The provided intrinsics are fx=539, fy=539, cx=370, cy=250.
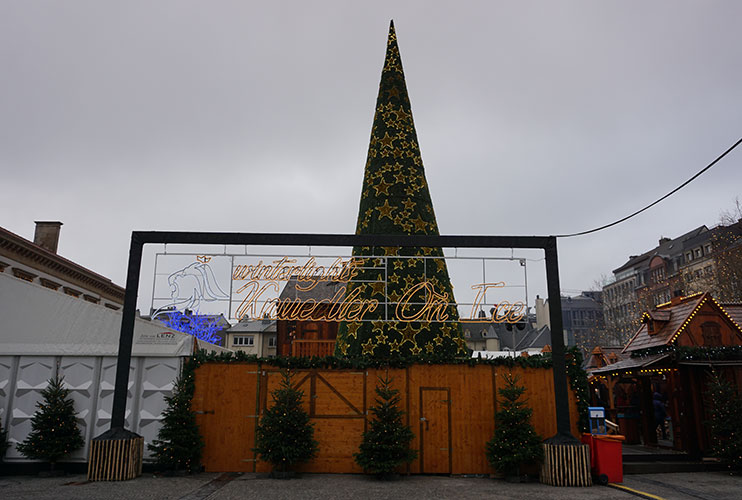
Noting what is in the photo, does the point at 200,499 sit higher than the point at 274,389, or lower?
lower

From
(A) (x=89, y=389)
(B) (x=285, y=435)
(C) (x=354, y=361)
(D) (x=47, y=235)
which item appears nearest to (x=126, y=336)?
(A) (x=89, y=389)

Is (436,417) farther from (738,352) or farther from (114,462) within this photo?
(738,352)

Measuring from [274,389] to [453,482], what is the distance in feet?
14.9

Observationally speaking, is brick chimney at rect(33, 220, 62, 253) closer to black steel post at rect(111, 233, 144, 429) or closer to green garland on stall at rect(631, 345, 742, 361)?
black steel post at rect(111, 233, 144, 429)

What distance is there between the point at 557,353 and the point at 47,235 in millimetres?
25029

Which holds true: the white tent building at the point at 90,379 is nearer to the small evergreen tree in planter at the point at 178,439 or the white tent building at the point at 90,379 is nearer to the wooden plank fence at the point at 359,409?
the small evergreen tree in planter at the point at 178,439

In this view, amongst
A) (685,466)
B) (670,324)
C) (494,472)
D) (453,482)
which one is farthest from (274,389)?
(670,324)

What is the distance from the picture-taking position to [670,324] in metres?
15.9

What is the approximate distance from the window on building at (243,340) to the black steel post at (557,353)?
5249 cm

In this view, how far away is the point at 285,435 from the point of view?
11.6 meters

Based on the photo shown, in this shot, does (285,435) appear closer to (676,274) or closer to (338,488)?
(338,488)

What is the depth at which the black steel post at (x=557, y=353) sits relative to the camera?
37.4 feet

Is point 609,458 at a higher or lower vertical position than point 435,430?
lower

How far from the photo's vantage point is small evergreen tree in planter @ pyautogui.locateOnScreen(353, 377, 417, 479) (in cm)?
1149
